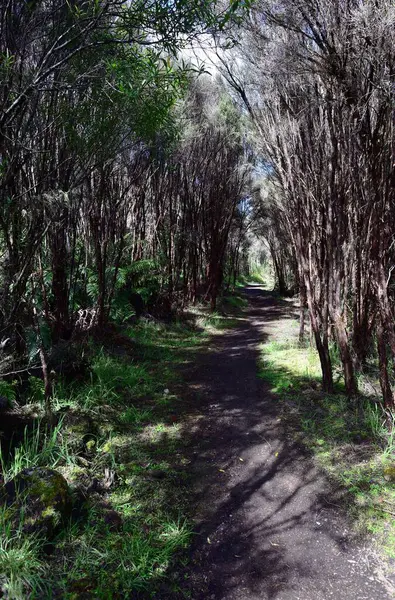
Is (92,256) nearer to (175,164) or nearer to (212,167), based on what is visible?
(175,164)

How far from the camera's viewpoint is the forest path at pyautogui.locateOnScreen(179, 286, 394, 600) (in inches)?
82.7

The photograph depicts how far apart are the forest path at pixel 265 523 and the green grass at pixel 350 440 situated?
14 cm

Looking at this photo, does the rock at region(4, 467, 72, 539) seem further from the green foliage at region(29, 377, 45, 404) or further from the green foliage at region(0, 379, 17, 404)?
the green foliage at region(29, 377, 45, 404)

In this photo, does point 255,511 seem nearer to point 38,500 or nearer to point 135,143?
point 38,500

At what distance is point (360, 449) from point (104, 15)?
4.14 metres

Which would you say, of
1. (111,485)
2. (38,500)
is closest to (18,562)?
(38,500)

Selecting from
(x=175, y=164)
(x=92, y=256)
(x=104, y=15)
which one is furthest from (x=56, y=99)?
(x=175, y=164)

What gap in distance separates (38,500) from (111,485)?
66 cm

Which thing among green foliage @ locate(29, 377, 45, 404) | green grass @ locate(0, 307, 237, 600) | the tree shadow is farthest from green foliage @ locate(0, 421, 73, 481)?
the tree shadow

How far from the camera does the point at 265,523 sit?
259 centimetres

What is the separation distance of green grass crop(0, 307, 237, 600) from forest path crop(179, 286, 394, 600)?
A: 203 millimetres

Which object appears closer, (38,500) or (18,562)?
(18,562)

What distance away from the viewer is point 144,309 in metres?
8.94

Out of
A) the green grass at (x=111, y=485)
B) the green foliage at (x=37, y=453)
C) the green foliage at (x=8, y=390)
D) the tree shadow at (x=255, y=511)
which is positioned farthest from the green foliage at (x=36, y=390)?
the tree shadow at (x=255, y=511)
